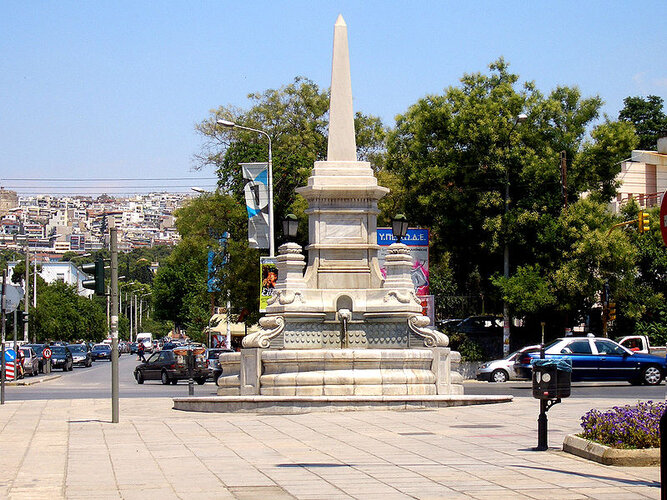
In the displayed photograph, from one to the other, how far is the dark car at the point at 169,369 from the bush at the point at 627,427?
2888cm

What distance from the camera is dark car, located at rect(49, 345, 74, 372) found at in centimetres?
6006

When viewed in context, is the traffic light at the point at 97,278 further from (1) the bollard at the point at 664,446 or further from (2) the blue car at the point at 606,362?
(2) the blue car at the point at 606,362

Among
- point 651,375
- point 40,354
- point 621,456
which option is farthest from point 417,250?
point 621,456

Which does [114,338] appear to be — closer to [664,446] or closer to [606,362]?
[664,446]

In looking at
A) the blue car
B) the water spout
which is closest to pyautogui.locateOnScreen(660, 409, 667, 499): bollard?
the water spout

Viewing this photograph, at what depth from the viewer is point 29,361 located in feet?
161

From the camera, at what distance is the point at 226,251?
1962 inches

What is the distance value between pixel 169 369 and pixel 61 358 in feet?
68.1

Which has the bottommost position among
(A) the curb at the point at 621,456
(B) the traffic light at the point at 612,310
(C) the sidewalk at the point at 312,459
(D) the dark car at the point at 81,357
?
(D) the dark car at the point at 81,357

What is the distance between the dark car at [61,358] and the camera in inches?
2365

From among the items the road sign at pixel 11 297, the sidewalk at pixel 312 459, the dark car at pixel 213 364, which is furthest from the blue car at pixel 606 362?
the road sign at pixel 11 297

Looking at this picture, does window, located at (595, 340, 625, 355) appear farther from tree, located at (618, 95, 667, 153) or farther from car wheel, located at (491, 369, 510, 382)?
tree, located at (618, 95, 667, 153)

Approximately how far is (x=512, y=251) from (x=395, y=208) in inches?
259

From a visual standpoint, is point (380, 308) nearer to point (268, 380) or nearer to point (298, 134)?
point (268, 380)
